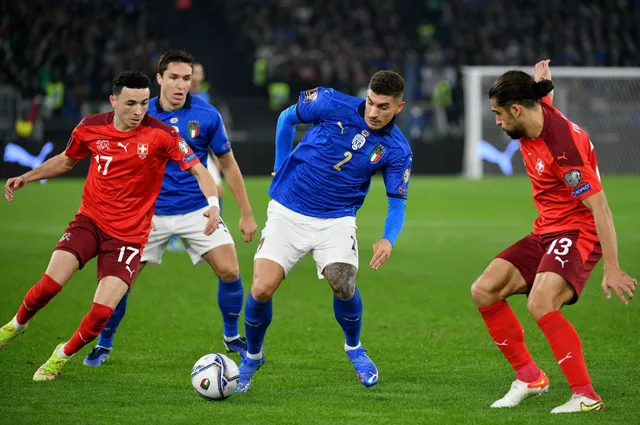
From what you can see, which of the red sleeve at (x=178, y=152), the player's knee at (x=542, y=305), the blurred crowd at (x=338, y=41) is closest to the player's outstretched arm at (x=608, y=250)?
the player's knee at (x=542, y=305)

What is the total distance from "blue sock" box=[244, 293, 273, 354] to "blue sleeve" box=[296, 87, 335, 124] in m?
1.27

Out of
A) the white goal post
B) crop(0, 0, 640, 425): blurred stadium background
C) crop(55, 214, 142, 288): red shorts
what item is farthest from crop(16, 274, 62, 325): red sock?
the white goal post

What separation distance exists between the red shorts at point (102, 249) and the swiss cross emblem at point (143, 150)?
56 centimetres

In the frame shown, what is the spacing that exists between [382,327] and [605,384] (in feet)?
9.24

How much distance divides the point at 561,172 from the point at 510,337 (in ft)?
3.61

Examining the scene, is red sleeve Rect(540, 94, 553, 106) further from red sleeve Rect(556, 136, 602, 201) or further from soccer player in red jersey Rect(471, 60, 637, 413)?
red sleeve Rect(556, 136, 602, 201)

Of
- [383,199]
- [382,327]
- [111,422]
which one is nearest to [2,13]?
[383,199]

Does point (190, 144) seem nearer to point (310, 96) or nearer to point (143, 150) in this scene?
point (143, 150)

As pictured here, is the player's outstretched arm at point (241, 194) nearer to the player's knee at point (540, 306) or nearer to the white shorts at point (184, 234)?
the white shorts at point (184, 234)

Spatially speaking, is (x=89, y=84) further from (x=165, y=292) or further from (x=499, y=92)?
(x=499, y=92)

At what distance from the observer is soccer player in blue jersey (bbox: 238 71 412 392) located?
22.0 ft

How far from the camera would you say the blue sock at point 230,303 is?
313 inches

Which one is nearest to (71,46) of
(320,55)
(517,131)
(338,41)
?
(320,55)

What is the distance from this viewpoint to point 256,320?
6.77m
